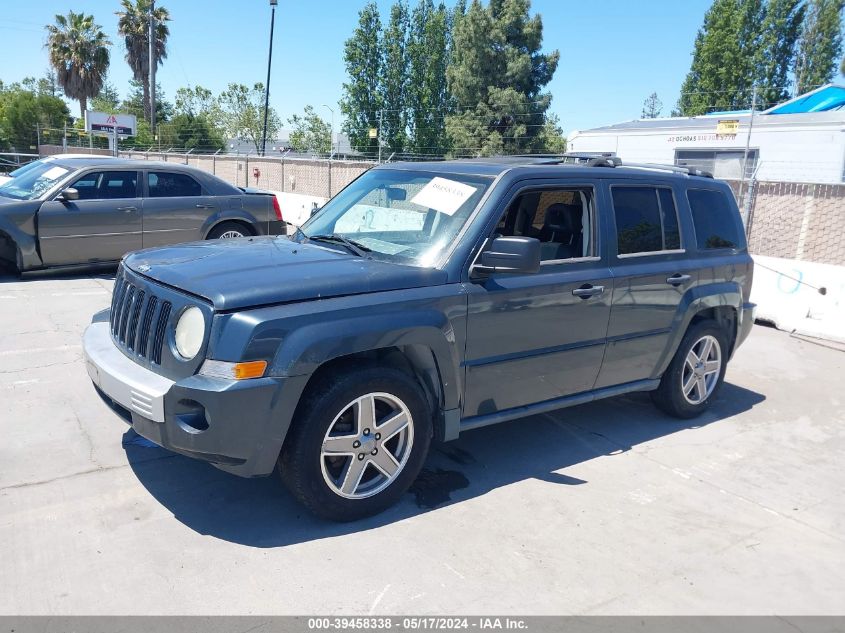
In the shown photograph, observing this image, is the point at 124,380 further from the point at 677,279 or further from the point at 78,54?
the point at 78,54

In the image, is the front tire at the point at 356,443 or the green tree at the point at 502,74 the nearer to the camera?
the front tire at the point at 356,443

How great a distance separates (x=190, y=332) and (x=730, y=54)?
48109mm

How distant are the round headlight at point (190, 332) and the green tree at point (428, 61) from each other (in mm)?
46459

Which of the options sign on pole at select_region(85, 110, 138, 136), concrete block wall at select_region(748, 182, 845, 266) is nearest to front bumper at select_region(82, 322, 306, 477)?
concrete block wall at select_region(748, 182, 845, 266)

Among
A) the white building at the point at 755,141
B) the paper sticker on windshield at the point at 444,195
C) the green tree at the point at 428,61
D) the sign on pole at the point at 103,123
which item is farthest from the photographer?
the green tree at the point at 428,61

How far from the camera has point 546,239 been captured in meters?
4.73

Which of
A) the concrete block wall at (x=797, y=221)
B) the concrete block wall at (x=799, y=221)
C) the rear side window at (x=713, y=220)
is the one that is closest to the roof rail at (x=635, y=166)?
the rear side window at (x=713, y=220)

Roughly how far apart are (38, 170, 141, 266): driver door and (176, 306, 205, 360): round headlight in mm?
6606

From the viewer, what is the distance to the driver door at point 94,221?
8984mm

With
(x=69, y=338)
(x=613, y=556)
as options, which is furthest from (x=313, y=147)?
(x=613, y=556)

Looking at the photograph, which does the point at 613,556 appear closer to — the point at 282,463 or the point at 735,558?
the point at 735,558

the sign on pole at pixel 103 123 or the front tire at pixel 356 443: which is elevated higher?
the sign on pole at pixel 103 123

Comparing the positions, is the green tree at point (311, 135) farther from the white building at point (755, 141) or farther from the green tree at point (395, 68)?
the white building at point (755, 141)

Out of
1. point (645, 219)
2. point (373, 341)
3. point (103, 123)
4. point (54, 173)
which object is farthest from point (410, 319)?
point (103, 123)
